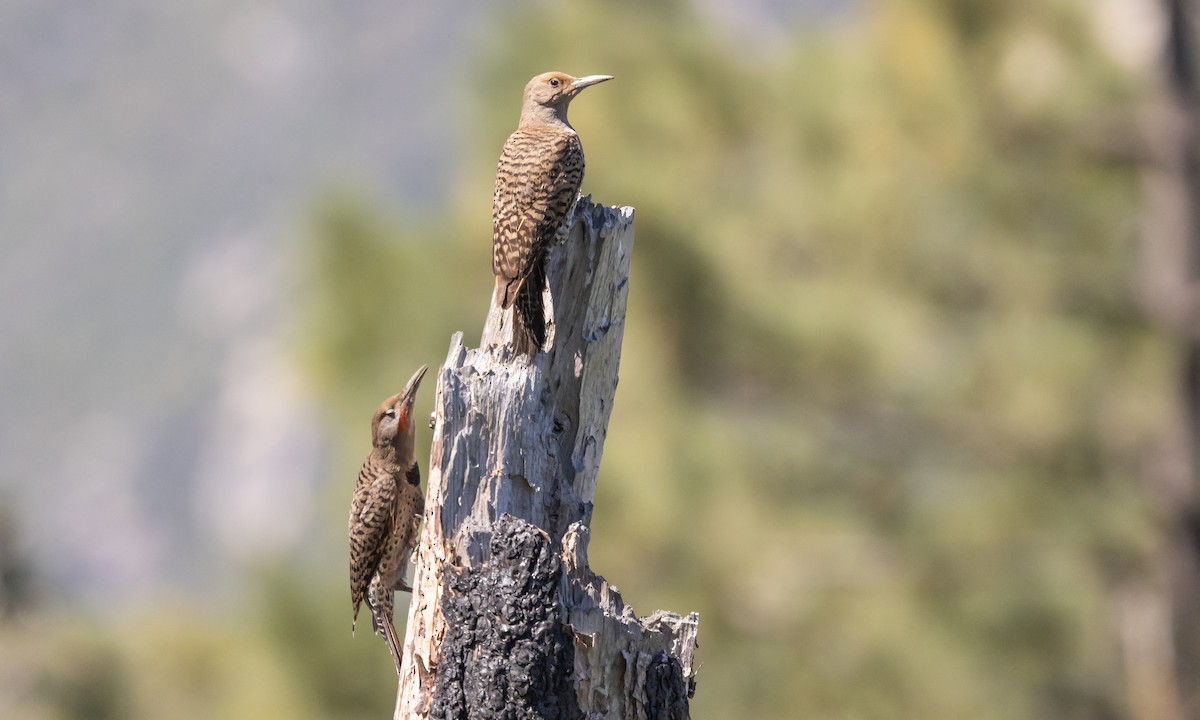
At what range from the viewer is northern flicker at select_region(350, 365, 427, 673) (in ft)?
16.4

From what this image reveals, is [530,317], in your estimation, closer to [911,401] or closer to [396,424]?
[396,424]

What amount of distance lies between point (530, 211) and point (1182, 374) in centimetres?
637

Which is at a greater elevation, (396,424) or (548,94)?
(548,94)

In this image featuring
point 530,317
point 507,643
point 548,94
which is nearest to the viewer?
point 507,643

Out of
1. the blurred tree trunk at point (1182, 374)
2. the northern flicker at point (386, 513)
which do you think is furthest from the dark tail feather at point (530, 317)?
the blurred tree trunk at point (1182, 374)

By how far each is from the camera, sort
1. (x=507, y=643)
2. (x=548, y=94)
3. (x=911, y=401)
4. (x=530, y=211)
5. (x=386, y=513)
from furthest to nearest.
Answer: (x=911, y=401) < (x=548, y=94) < (x=386, y=513) < (x=530, y=211) < (x=507, y=643)

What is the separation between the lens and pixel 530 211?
15.5 feet

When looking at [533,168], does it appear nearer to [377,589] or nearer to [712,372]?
[377,589]

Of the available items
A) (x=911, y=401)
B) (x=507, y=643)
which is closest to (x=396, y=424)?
(x=507, y=643)

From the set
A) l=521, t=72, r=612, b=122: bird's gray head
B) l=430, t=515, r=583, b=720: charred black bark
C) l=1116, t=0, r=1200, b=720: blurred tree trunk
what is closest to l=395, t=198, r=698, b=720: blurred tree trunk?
l=430, t=515, r=583, b=720: charred black bark

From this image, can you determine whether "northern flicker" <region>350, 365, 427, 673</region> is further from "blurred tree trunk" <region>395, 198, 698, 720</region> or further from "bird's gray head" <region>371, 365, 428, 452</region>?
"blurred tree trunk" <region>395, 198, 698, 720</region>

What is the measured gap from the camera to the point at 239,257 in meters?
160

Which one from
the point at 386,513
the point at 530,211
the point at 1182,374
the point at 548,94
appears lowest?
the point at 386,513

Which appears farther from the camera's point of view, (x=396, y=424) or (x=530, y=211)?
(x=396, y=424)
